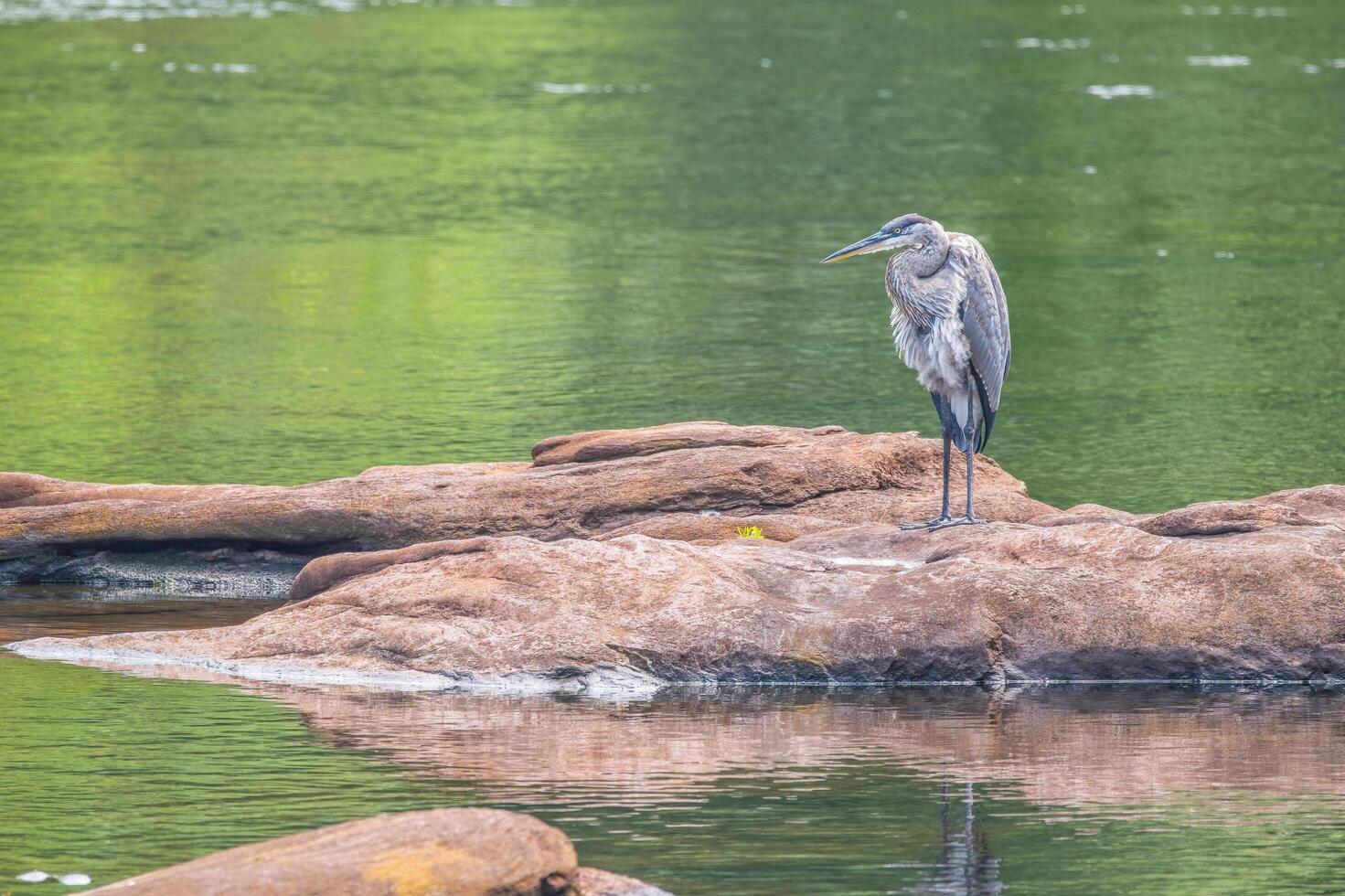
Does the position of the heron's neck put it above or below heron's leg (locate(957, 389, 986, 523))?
above

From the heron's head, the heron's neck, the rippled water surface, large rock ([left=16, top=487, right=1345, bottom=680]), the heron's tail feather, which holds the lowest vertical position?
the rippled water surface

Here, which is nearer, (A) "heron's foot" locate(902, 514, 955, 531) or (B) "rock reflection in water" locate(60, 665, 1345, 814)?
(B) "rock reflection in water" locate(60, 665, 1345, 814)

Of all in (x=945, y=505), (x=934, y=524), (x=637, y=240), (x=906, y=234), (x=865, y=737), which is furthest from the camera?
(x=637, y=240)

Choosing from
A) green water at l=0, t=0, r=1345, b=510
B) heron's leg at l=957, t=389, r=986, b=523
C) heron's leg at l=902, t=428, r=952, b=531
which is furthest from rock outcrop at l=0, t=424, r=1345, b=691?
green water at l=0, t=0, r=1345, b=510

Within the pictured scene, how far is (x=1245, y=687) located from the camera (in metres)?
9.66

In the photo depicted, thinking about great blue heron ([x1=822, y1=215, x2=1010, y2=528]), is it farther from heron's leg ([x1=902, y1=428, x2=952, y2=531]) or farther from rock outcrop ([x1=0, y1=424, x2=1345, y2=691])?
rock outcrop ([x1=0, y1=424, x2=1345, y2=691])

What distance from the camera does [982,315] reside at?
1113cm

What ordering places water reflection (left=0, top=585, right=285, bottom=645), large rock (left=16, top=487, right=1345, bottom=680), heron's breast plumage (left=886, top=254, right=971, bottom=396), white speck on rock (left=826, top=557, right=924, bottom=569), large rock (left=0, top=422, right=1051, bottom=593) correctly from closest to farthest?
large rock (left=16, top=487, right=1345, bottom=680) → white speck on rock (left=826, top=557, right=924, bottom=569) → water reflection (left=0, top=585, right=285, bottom=645) → heron's breast plumage (left=886, top=254, right=971, bottom=396) → large rock (left=0, top=422, right=1051, bottom=593)

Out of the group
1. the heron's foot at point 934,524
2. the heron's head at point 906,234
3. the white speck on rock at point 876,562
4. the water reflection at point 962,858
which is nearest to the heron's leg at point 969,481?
the heron's foot at point 934,524

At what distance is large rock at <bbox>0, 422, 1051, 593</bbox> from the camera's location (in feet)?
38.9

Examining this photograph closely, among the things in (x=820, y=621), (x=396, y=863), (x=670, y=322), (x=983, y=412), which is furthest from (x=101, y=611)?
(x=670, y=322)

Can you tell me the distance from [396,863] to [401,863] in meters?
0.02

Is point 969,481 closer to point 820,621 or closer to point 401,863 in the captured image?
point 820,621

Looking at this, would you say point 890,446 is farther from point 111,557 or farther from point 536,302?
point 536,302
